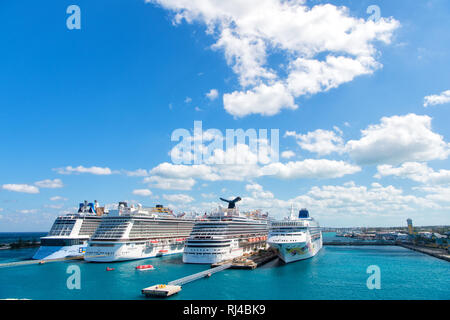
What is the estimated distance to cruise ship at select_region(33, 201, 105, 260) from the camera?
207 ft

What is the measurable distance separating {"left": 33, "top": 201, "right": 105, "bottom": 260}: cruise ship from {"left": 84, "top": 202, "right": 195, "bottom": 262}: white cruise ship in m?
9.06

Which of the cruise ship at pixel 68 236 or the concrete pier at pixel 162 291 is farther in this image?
the cruise ship at pixel 68 236

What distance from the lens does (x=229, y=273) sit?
45.8 metres

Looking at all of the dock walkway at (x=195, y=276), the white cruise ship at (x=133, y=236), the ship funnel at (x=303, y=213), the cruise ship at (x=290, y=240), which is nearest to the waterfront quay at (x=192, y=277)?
the dock walkway at (x=195, y=276)

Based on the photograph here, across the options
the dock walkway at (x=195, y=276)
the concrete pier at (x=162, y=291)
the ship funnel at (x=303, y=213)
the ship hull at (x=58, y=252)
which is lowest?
the ship hull at (x=58, y=252)

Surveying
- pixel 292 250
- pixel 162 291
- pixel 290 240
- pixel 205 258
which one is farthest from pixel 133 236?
pixel 292 250

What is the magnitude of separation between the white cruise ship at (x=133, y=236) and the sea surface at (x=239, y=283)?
527 centimetres

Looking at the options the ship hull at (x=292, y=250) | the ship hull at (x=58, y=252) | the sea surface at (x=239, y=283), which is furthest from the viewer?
the ship hull at (x=58, y=252)

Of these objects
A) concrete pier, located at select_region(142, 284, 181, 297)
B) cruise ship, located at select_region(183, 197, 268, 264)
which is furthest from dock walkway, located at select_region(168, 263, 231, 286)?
cruise ship, located at select_region(183, 197, 268, 264)

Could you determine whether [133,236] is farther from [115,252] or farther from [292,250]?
[292,250]

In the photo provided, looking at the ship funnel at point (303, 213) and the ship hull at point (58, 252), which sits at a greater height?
the ship funnel at point (303, 213)

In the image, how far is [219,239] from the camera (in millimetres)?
56375

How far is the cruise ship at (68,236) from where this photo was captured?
207ft

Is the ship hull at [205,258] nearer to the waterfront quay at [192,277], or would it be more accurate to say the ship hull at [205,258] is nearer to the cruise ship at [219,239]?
the cruise ship at [219,239]
